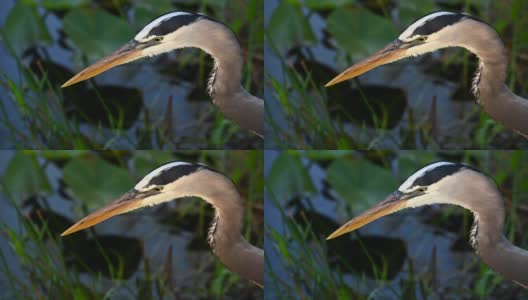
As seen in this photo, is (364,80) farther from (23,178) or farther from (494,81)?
(23,178)

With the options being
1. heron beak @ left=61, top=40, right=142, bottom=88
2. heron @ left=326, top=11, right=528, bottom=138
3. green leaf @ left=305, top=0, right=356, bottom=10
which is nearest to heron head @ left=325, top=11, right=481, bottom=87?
heron @ left=326, top=11, right=528, bottom=138

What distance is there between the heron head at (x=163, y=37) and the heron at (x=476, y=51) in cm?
40

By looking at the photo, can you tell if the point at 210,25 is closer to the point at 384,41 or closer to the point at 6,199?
the point at 384,41

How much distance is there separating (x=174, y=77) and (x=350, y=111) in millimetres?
441

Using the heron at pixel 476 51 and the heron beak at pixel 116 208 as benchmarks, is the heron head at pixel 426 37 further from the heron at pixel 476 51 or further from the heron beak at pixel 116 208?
→ the heron beak at pixel 116 208

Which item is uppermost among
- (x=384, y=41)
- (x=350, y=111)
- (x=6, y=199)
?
(x=384, y=41)

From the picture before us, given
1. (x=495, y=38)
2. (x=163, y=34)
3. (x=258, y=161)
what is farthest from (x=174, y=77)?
(x=495, y=38)

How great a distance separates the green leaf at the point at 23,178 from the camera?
91.7 inches

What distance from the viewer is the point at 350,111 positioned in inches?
91.0

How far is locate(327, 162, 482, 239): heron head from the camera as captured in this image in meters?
2.18

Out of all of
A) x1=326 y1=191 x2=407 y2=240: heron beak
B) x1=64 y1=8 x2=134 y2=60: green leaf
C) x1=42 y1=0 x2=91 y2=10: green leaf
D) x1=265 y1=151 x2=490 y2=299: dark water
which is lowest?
x1=265 y1=151 x2=490 y2=299: dark water

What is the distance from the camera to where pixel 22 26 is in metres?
2.33

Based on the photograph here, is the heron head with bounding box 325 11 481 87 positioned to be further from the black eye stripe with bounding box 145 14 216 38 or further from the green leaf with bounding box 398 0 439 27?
the black eye stripe with bounding box 145 14 216 38

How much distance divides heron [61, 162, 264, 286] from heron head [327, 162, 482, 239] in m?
0.32
